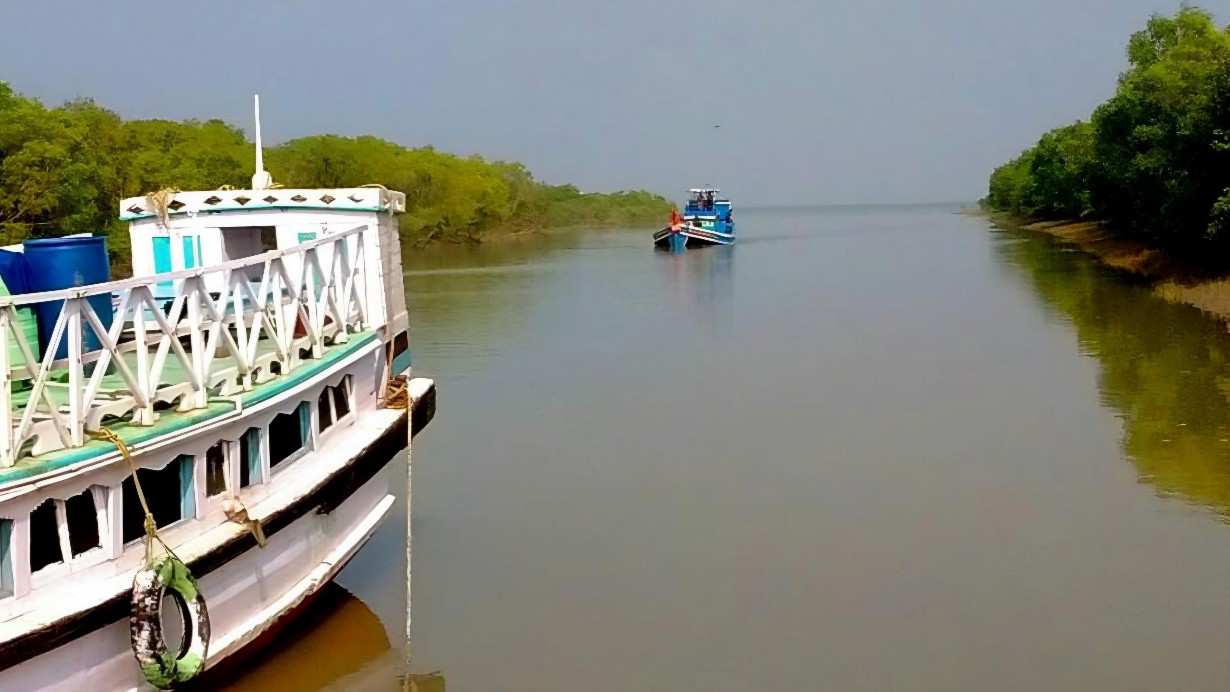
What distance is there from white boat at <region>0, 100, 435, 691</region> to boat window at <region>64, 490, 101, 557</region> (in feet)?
0.04

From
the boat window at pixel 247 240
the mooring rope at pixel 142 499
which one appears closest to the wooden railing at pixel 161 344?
the mooring rope at pixel 142 499

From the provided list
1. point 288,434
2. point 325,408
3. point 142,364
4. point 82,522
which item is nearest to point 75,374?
point 142,364

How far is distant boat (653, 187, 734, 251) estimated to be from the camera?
65.6 m

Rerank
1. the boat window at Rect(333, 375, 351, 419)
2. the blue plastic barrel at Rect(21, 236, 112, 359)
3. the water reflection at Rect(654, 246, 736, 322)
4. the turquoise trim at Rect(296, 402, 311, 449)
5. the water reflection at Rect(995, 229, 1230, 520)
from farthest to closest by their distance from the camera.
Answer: the water reflection at Rect(654, 246, 736, 322)
the water reflection at Rect(995, 229, 1230, 520)
the boat window at Rect(333, 375, 351, 419)
the turquoise trim at Rect(296, 402, 311, 449)
the blue plastic barrel at Rect(21, 236, 112, 359)

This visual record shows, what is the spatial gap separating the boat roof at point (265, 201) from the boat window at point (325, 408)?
1.77 m

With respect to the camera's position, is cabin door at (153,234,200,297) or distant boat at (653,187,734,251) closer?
cabin door at (153,234,200,297)

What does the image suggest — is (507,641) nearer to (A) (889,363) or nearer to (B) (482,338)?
(A) (889,363)

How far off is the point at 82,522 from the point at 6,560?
54cm

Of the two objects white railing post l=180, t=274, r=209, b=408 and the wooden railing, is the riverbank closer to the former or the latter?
the wooden railing

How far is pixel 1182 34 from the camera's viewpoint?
125 feet

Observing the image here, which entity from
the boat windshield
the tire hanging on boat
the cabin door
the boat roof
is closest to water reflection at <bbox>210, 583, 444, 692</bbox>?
the tire hanging on boat

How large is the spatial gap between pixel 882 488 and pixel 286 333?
776 cm

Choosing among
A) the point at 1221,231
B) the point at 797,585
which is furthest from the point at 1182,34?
the point at 797,585

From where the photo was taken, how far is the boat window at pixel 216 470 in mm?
7840
